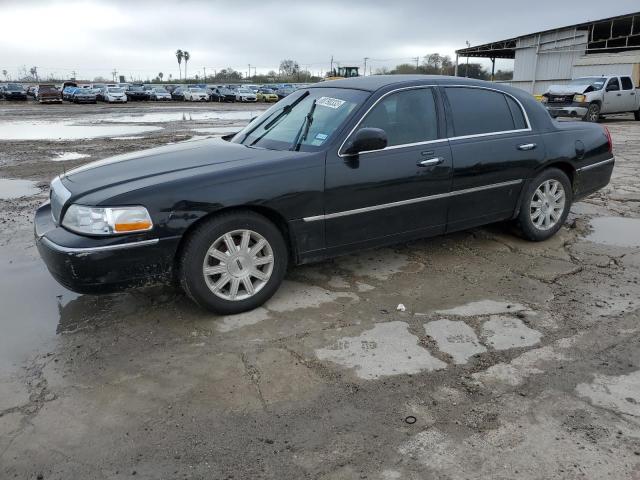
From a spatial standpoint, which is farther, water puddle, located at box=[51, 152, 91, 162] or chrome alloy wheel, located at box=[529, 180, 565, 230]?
water puddle, located at box=[51, 152, 91, 162]

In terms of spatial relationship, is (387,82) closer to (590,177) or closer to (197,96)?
(590,177)

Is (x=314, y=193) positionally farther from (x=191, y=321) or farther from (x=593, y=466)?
(x=593, y=466)

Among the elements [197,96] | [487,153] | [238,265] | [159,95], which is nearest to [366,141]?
[238,265]

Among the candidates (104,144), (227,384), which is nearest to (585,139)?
(227,384)

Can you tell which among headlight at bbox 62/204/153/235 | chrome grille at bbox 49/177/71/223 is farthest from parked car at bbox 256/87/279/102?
headlight at bbox 62/204/153/235

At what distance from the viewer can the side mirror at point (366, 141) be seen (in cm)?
396

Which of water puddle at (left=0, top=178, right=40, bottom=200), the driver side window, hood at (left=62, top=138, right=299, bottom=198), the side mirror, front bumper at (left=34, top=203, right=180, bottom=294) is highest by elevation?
the driver side window

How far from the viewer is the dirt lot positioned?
97.2 inches

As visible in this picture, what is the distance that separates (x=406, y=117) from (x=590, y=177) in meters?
2.57

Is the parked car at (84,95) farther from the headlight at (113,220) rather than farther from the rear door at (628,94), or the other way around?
the headlight at (113,220)

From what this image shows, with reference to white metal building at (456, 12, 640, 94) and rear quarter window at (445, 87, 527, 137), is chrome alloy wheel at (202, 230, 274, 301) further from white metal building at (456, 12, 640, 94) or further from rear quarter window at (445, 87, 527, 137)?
white metal building at (456, 12, 640, 94)

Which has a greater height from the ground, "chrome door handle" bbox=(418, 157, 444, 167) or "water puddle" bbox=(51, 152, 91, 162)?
"chrome door handle" bbox=(418, 157, 444, 167)

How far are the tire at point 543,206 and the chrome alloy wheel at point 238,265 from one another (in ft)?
9.25

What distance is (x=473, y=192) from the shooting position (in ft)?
15.8
